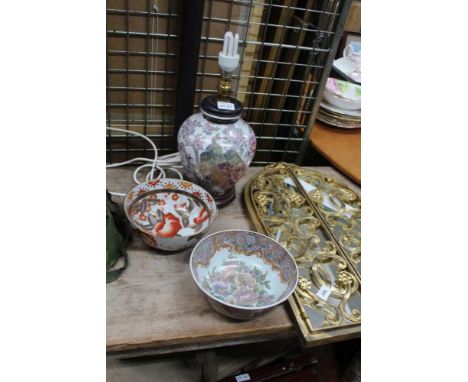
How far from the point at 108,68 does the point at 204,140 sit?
0.28 metres

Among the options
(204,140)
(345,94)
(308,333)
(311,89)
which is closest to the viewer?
(308,333)

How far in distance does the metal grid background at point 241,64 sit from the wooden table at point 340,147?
0.09 meters

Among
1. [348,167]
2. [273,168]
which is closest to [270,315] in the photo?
[273,168]

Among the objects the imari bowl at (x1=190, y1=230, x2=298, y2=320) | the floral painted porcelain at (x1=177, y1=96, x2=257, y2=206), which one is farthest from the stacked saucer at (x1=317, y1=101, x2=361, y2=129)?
the imari bowl at (x1=190, y1=230, x2=298, y2=320)

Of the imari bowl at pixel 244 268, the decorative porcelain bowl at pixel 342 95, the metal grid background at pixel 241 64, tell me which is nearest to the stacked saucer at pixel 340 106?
the decorative porcelain bowl at pixel 342 95

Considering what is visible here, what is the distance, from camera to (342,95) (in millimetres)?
1042

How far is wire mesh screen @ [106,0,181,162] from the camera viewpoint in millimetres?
686

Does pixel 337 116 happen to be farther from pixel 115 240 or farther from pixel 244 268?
→ pixel 115 240

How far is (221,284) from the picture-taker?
0.60m

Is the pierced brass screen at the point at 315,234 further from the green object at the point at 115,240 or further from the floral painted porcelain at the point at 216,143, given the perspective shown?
the green object at the point at 115,240

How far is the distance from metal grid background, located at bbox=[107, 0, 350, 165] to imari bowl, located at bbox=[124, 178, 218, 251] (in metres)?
0.20

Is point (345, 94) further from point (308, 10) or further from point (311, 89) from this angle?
point (308, 10)

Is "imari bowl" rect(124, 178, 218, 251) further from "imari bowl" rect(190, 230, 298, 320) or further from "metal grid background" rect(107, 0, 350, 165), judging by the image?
"metal grid background" rect(107, 0, 350, 165)

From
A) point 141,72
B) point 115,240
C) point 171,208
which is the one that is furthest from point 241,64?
point 115,240
